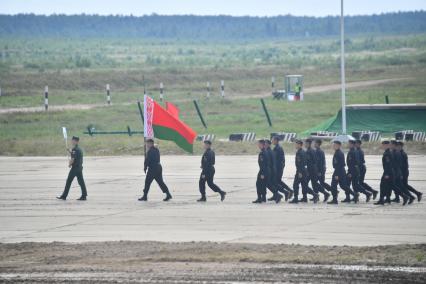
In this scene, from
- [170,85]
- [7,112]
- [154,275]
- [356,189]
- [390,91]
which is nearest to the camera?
[154,275]

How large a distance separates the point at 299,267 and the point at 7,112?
36584 millimetres

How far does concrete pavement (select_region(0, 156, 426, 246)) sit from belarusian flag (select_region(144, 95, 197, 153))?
3.91ft

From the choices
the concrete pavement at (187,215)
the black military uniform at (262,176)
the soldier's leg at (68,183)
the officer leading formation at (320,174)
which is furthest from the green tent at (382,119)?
the soldier's leg at (68,183)

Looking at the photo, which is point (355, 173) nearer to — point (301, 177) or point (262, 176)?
point (301, 177)

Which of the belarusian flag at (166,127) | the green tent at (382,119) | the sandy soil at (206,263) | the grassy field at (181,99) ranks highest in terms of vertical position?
the belarusian flag at (166,127)

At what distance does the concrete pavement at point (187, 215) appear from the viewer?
69.8 feet

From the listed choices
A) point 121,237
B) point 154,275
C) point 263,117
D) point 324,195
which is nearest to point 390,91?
point 263,117

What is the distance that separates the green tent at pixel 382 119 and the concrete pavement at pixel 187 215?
781 centimetres

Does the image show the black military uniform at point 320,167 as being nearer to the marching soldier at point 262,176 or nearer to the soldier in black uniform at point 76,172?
the marching soldier at point 262,176

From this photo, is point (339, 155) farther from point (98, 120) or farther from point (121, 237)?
point (98, 120)

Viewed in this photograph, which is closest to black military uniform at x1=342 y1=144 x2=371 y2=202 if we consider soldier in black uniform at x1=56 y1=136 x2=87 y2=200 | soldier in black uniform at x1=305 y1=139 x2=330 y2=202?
soldier in black uniform at x1=305 y1=139 x2=330 y2=202

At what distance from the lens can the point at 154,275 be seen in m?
17.2

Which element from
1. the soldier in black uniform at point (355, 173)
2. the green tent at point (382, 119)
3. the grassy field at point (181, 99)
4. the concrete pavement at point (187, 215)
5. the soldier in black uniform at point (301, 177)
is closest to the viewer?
the concrete pavement at point (187, 215)

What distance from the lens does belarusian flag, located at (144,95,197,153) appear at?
28.9m
